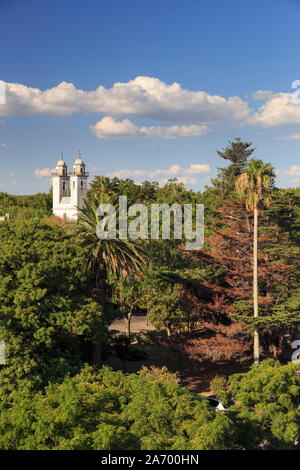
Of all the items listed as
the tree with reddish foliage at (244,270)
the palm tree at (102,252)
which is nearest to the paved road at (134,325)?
the tree with reddish foliage at (244,270)

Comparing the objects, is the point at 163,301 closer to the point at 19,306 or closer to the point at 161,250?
the point at 161,250

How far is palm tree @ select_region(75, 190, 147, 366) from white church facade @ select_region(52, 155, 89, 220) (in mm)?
90303

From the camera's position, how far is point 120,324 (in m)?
53.2

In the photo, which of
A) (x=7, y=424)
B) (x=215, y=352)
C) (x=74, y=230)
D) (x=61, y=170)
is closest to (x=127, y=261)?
(x=74, y=230)

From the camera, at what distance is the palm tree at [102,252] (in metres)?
27.4

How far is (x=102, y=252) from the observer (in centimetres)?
2778

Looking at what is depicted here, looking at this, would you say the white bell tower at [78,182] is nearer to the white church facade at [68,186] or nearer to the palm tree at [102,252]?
the white church facade at [68,186]

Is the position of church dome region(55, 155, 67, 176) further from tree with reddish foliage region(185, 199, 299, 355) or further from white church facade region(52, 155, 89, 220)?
tree with reddish foliage region(185, 199, 299, 355)

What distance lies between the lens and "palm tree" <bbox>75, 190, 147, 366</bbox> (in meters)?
27.4

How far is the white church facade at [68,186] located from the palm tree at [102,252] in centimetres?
9030

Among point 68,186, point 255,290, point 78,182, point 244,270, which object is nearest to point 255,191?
point 244,270

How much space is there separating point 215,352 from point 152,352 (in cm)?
1117
